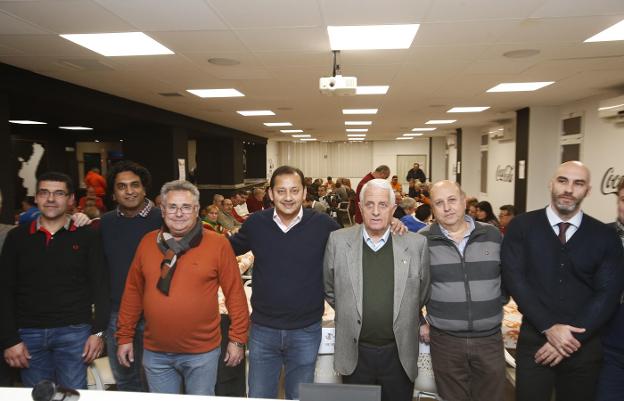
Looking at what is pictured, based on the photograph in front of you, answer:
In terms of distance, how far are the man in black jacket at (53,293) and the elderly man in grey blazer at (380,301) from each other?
133cm

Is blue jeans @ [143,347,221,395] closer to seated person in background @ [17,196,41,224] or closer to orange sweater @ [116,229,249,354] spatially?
orange sweater @ [116,229,249,354]

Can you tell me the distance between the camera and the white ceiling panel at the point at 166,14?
2760 millimetres

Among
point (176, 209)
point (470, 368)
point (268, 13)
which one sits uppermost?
point (268, 13)

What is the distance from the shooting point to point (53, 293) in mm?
2168

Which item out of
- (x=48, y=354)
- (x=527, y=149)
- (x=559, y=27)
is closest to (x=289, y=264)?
(x=48, y=354)

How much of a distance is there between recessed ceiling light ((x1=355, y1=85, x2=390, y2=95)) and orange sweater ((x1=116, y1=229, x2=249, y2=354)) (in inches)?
170

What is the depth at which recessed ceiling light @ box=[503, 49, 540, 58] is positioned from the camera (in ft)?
13.1

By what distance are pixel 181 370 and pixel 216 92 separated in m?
4.94

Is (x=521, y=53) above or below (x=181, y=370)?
above

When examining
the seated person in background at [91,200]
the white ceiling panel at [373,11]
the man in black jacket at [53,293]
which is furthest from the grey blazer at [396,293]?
the seated person in background at [91,200]

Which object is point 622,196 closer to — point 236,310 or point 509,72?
point 236,310

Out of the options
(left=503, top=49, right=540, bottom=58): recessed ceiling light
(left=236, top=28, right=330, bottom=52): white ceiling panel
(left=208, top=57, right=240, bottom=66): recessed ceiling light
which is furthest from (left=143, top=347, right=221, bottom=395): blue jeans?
(left=503, top=49, right=540, bottom=58): recessed ceiling light

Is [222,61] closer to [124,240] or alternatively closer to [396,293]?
[124,240]

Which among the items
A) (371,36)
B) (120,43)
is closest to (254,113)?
(120,43)
